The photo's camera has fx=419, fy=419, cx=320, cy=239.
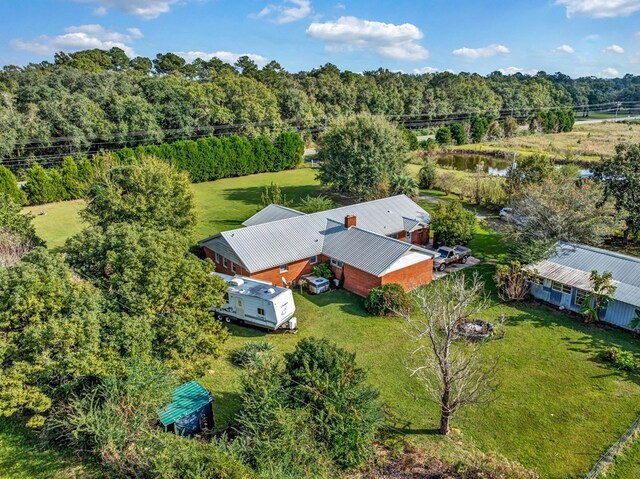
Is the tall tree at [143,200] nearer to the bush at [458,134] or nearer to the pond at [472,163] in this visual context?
the pond at [472,163]

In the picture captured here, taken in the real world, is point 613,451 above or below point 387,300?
below

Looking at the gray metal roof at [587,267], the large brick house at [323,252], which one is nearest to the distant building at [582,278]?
the gray metal roof at [587,267]

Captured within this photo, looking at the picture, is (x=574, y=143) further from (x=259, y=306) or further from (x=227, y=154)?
(x=259, y=306)

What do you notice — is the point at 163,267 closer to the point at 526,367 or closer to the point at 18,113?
the point at 526,367

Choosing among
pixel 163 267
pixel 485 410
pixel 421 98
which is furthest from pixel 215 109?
pixel 485 410

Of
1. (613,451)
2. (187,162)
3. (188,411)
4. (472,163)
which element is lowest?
(613,451)

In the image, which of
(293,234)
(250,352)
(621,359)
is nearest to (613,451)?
(621,359)

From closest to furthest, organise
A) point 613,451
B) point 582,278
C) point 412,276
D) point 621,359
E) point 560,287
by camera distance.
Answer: point 613,451
point 621,359
point 582,278
point 560,287
point 412,276

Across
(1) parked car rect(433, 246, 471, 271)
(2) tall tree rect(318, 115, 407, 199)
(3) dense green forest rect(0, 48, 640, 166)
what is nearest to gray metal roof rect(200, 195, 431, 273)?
(1) parked car rect(433, 246, 471, 271)
